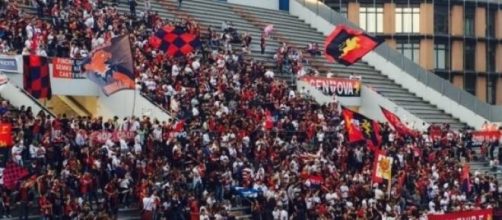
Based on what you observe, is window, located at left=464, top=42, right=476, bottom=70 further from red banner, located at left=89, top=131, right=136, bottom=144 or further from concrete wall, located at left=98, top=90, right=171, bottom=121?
red banner, located at left=89, top=131, right=136, bottom=144

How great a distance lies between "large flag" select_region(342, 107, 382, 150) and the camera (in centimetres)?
4028

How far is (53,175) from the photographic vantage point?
91.2ft

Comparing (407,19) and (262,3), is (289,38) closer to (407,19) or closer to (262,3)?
(262,3)

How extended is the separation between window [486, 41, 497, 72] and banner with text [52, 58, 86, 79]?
44.9 metres

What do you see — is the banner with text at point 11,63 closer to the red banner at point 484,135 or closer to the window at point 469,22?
the red banner at point 484,135

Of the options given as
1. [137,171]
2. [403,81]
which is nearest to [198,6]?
[403,81]

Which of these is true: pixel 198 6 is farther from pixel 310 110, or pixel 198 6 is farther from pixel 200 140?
pixel 200 140

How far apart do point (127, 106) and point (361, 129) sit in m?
8.78

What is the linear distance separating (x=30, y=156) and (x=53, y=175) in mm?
1468

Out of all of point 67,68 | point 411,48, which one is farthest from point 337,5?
point 67,68

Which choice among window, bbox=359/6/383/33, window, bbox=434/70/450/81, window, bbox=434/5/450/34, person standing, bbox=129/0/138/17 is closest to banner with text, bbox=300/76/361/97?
person standing, bbox=129/0/138/17

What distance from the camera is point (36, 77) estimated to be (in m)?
34.0

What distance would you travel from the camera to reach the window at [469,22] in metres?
76.4

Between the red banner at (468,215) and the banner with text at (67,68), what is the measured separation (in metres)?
12.9
